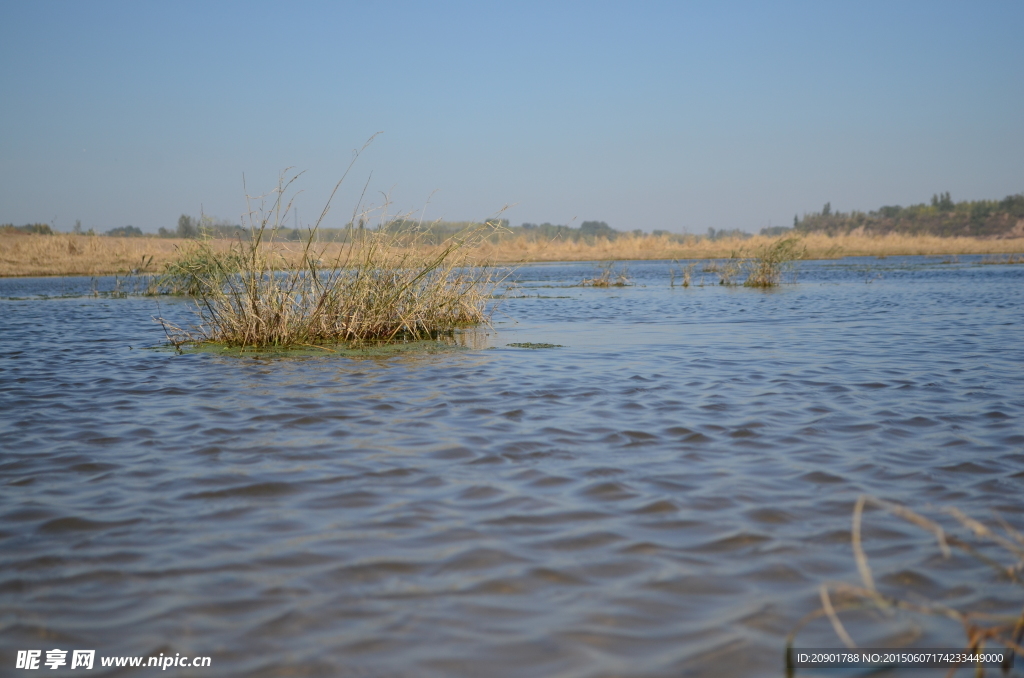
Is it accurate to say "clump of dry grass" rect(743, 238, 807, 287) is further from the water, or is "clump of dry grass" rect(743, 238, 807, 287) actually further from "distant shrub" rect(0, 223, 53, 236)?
"distant shrub" rect(0, 223, 53, 236)

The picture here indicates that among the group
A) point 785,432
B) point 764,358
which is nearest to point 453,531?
point 785,432

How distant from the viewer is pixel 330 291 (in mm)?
8602

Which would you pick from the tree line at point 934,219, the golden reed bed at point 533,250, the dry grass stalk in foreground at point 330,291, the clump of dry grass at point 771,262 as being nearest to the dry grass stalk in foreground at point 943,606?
Answer: the dry grass stalk in foreground at point 330,291

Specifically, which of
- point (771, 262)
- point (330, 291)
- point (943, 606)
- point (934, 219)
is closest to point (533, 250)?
point (771, 262)

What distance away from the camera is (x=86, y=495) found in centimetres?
352

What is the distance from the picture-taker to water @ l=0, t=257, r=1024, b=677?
220 centimetres

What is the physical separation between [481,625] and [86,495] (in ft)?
7.52

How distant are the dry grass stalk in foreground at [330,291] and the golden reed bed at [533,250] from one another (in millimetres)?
19863

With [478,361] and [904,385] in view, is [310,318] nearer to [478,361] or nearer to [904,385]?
[478,361]

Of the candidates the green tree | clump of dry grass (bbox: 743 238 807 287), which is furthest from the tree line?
the green tree

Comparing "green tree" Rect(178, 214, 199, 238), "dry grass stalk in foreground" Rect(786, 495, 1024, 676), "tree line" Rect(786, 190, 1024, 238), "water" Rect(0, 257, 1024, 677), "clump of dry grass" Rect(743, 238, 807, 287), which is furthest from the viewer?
"tree line" Rect(786, 190, 1024, 238)

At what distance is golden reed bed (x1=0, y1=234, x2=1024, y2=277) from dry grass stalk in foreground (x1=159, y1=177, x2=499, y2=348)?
1986cm

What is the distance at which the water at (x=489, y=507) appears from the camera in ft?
7.22

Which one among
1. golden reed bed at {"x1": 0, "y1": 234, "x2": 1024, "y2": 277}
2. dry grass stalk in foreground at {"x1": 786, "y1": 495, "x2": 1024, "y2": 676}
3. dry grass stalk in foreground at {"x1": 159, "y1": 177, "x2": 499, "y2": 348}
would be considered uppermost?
golden reed bed at {"x1": 0, "y1": 234, "x2": 1024, "y2": 277}
